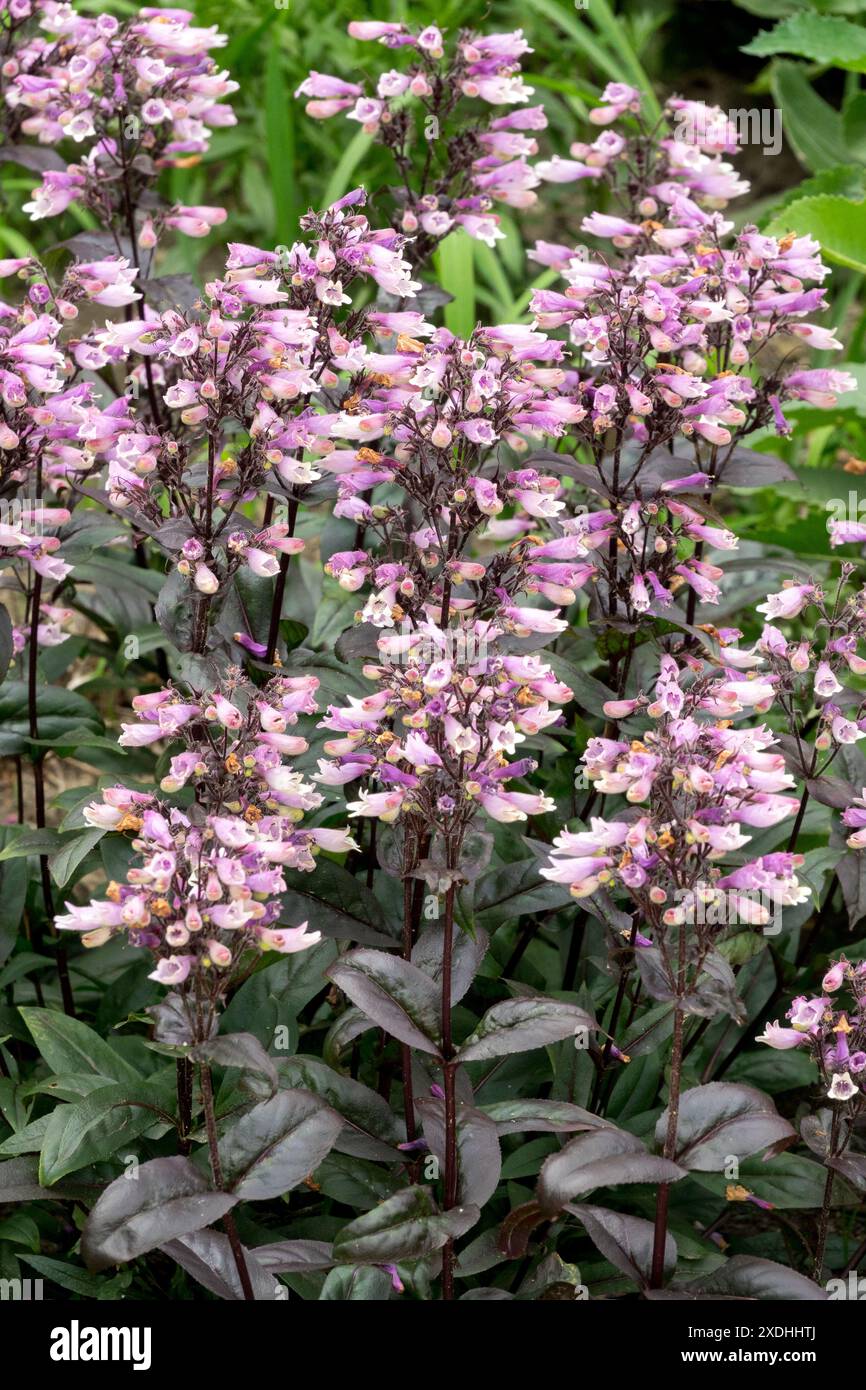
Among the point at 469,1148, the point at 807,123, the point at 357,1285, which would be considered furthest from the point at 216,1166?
the point at 807,123

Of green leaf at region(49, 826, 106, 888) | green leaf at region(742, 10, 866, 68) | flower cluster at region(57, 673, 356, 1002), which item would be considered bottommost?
green leaf at region(49, 826, 106, 888)

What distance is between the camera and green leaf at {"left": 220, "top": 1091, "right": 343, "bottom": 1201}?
270 cm

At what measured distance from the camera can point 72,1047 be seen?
3.26 meters

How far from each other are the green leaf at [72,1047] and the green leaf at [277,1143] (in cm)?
52

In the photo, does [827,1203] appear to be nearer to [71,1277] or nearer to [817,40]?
[71,1277]

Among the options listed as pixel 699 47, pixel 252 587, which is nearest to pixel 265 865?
pixel 252 587

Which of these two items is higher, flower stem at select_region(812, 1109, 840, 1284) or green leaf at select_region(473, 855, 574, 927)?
green leaf at select_region(473, 855, 574, 927)

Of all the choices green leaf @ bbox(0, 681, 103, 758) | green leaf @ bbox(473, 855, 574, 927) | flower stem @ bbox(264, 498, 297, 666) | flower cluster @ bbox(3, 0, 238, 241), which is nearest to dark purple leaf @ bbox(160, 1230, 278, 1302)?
green leaf @ bbox(473, 855, 574, 927)

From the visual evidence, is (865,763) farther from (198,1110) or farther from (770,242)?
(198,1110)

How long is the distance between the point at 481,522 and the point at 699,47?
7.62 m

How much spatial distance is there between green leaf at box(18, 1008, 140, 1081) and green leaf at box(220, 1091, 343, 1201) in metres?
0.52

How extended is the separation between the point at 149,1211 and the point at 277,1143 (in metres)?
0.27

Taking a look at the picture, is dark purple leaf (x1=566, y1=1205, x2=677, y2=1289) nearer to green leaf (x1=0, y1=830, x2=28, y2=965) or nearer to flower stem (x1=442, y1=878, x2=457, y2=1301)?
flower stem (x1=442, y1=878, x2=457, y2=1301)
